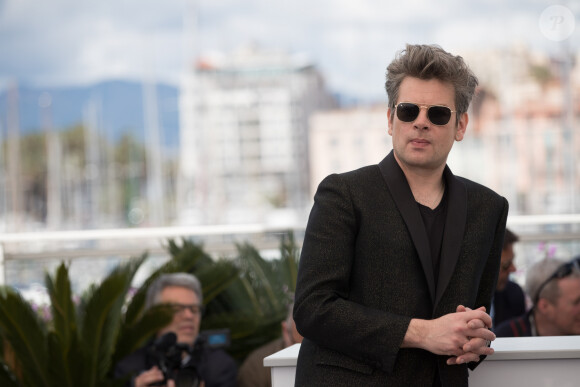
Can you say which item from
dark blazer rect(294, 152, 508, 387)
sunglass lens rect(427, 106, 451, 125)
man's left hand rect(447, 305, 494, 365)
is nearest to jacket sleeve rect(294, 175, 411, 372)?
dark blazer rect(294, 152, 508, 387)

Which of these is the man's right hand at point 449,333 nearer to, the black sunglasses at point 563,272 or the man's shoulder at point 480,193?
the man's shoulder at point 480,193

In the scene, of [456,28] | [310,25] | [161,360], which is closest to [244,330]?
[161,360]

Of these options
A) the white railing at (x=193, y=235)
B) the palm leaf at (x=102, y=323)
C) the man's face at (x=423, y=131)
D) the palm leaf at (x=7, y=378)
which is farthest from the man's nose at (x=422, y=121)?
the white railing at (x=193, y=235)

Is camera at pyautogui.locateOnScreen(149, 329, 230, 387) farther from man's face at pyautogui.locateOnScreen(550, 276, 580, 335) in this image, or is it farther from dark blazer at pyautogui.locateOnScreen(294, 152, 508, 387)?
dark blazer at pyautogui.locateOnScreen(294, 152, 508, 387)

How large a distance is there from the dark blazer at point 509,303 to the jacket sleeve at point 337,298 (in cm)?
319

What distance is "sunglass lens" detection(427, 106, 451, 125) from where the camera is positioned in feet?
6.09

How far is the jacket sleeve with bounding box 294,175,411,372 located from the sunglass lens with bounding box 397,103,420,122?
0.18 metres

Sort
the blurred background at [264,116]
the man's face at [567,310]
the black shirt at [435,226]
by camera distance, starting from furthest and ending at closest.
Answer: the blurred background at [264,116] < the man's face at [567,310] < the black shirt at [435,226]

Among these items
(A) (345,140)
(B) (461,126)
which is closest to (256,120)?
(A) (345,140)

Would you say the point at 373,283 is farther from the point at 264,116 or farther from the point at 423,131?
the point at 264,116

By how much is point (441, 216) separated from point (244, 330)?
3.54m

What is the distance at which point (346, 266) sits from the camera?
5.91 ft

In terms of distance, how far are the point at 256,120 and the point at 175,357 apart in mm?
46295

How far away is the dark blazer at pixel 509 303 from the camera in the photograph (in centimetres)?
487
